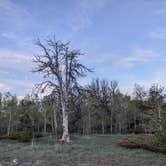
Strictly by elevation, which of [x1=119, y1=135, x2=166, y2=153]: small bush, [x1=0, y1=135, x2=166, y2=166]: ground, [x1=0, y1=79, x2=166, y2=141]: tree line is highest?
[x1=0, y1=79, x2=166, y2=141]: tree line

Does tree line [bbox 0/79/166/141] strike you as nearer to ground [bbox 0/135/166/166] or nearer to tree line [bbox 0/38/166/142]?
tree line [bbox 0/38/166/142]

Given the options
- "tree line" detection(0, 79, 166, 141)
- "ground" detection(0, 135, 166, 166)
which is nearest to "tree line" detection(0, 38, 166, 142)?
"tree line" detection(0, 79, 166, 141)

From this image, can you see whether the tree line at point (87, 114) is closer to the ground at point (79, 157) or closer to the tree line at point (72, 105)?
the tree line at point (72, 105)

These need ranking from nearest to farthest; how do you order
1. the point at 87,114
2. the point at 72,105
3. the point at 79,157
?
1. the point at 79,157
2. the point at 72,105
3. the point at 87,114

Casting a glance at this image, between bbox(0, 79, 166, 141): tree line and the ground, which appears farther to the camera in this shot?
bbox(0, 79, 166, 141): tree line

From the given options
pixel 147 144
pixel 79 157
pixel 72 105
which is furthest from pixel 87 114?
pixel 79 157

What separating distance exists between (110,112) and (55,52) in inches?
1116

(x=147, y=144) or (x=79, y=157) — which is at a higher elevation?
(x=147, y=144)

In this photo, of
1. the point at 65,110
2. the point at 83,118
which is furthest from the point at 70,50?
the point at 83,118

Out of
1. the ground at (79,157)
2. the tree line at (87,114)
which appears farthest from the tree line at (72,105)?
the ground at (79,157)

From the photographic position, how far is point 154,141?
583 inches

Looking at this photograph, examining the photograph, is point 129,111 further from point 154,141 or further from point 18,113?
point 154,141

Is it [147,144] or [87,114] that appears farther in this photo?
[87,114]

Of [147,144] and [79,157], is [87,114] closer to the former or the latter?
[147,144]
